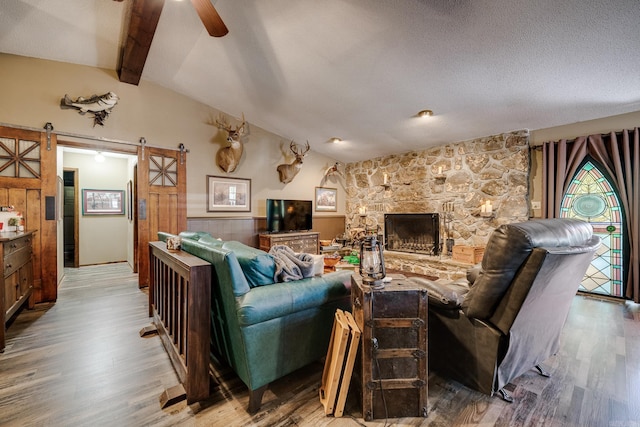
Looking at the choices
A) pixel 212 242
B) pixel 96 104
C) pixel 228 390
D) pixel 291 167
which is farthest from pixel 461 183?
pixel 96 104

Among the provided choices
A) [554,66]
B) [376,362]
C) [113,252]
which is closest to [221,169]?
[113,252]

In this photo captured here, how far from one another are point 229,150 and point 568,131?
5218 millimetres

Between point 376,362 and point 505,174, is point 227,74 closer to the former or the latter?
point 376,362

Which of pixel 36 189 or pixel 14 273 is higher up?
pixel 36 189

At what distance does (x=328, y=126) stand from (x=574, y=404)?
14.5ft

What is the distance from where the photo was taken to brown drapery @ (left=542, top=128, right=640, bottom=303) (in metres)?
3.28

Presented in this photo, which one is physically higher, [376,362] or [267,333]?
[267,333]

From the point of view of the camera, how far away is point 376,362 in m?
1.45

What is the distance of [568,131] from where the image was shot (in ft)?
12.4

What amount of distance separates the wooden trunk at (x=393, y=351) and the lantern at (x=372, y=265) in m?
0.05

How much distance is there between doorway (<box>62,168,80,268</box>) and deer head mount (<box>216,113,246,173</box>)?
11.5ft

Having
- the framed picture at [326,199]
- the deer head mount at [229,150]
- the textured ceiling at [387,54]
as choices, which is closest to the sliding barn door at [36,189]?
the textured ceiling at [387,54]

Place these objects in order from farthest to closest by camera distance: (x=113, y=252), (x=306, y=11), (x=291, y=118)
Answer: (x=113, y=252) → (x=291, y=118) → (x=306, y=11)

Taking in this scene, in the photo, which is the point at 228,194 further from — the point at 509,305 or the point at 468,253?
the point at 509,305
